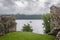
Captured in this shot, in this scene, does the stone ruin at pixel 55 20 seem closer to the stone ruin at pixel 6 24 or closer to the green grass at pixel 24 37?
the green grass at pixel 24 37

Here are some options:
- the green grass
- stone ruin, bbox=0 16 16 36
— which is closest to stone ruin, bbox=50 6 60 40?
the green grass

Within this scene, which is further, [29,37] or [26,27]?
[26,27]

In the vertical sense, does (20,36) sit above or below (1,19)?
below

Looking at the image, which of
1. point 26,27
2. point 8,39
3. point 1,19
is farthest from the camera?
point 26,27

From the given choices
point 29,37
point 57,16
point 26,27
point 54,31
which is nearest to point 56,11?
point 57,16

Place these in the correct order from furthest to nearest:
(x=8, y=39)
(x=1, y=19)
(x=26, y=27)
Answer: (x=26, y=27) < (x=1, y=19) < (x=8, y=39)

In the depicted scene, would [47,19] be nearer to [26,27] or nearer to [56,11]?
[26,27]

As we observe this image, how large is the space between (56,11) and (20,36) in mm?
6365

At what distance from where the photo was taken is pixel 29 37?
1029 inches

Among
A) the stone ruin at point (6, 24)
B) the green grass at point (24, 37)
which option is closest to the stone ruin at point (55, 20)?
the green grass at point (24, 37)

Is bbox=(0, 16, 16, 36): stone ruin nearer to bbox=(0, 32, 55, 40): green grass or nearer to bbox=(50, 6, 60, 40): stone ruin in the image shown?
bbox=(0, 32, 55, 40): green grass

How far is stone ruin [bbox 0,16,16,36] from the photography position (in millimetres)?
26955

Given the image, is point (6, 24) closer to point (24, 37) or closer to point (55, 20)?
point (24, 37)

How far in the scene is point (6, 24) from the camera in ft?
91.1
